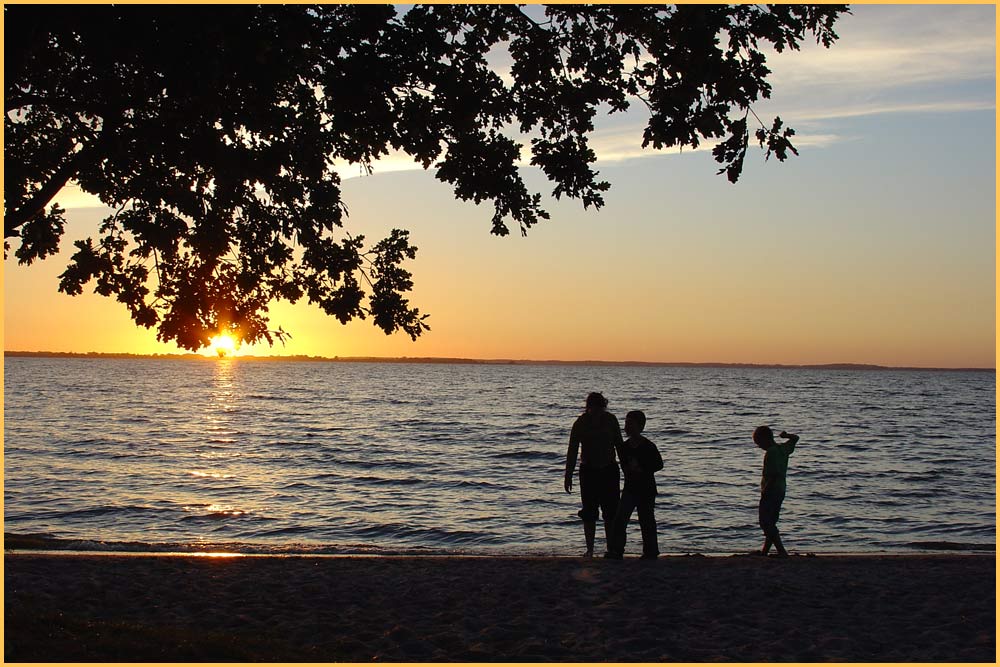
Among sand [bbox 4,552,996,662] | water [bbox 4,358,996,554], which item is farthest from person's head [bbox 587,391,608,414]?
water [bbox 4,358,996,554]

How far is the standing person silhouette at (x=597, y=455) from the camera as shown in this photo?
12.0 m

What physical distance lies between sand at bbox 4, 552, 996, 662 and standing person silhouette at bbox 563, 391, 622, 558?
86cm

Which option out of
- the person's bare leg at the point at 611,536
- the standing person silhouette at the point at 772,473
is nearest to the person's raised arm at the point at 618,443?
the person's bare leg at the point at 611,536

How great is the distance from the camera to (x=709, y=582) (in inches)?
431

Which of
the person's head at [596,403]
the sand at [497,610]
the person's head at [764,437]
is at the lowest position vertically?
the sand at [497,610]

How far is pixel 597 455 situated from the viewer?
12117 mm

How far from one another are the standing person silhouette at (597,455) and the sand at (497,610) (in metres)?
0.86

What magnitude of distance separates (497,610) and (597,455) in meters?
3.15

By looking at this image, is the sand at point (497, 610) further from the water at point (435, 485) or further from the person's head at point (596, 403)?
the water at point (435, 485)

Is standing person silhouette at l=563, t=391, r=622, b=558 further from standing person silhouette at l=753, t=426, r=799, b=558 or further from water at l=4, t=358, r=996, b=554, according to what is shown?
water at l=4, t=358, r=996, b=554

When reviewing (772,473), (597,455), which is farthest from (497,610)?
(772,473)

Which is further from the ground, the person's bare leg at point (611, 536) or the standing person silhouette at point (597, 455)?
the standing person silhouette at point (597, 455)

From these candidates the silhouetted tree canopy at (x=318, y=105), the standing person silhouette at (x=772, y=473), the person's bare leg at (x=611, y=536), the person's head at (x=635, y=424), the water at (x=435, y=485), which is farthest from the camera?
the water at (x=435, y=485)

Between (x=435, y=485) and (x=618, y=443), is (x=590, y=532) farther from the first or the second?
(x=435, y=485)
